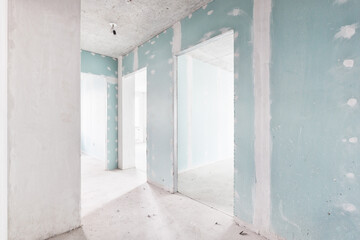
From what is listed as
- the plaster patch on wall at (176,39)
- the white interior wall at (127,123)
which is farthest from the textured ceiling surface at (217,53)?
the white interior wall at (127,123)

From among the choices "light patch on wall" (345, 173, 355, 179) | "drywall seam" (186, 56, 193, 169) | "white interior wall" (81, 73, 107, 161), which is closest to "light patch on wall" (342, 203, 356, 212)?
"light patch on wall" (345, 173, 355, 179)

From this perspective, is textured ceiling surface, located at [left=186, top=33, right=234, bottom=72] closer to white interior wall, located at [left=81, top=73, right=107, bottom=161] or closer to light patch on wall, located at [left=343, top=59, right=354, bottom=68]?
light patch on wall, located at [left=343, top=59, right=354, bottom=68]

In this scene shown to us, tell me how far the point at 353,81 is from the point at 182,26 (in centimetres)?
212

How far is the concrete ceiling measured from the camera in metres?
2.33

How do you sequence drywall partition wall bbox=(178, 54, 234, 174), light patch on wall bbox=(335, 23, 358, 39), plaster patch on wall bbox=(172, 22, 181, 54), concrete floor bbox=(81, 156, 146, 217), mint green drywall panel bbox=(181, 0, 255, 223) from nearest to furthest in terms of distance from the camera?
light patch on wall bbox=(335, 23, 358, 39), mint green drywall panel bbox=(181, 0, 255, 223), concrete floor bbox=(81, 156, 146, 217), plaster patch on wall bbox=(172, 22, 181, 54), drywall partition wall bbox=(178, 54, 234, 174)

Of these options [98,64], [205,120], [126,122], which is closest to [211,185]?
[205,120]

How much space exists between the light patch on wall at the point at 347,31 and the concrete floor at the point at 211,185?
2.05 m

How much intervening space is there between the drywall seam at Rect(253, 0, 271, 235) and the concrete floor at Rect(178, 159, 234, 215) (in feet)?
1.77

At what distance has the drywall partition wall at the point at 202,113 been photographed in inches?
159

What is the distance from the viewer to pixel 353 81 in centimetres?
131

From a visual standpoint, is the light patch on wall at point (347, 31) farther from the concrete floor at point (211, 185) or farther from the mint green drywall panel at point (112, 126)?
the mint green drywall panel at point (112, 126)

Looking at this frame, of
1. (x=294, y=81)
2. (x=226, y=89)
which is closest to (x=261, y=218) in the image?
(x=294, y=81)

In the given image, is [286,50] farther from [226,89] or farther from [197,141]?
[226,89]

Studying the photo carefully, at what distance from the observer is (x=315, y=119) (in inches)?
58.4
